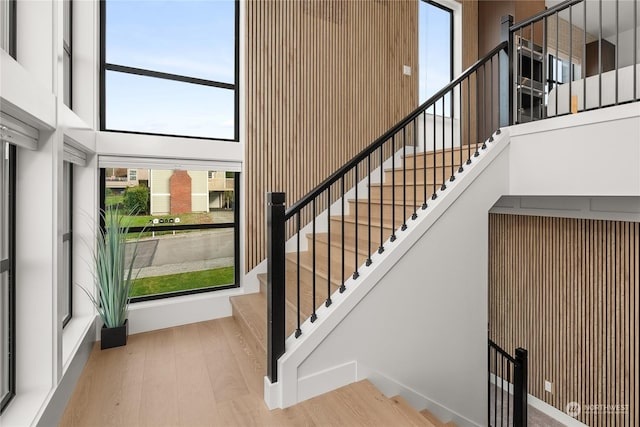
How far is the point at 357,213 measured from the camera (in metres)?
2.85

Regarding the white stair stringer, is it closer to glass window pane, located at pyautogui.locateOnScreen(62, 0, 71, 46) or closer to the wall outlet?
the wall outlet

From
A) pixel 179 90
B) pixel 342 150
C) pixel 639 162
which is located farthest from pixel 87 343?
pixel 639 162

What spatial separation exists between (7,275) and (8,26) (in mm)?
1290

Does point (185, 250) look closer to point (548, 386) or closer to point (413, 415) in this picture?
point (413, 415)

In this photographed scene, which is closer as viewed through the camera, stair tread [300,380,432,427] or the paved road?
stair tread [300,380,432,427]

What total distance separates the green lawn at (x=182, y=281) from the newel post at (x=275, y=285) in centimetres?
171

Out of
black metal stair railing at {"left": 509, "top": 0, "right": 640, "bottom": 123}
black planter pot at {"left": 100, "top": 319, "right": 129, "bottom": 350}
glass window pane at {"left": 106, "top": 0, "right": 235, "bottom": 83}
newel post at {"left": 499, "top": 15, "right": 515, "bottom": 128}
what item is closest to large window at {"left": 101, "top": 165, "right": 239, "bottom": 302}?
black planter pot at {"left": 100, "top": 319, "right": 129, "bottom": 350}

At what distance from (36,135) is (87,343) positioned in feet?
5.46

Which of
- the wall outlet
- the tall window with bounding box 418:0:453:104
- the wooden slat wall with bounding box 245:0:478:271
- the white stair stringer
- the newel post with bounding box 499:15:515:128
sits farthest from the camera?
the tall window with bounding box 418:0:453:104

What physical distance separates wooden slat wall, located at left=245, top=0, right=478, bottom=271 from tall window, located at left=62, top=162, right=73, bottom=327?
1.50 m

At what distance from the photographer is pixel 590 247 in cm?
352

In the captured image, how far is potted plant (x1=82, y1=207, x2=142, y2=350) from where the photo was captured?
105 inches

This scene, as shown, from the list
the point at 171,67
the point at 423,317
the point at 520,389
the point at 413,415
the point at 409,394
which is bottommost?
the point at 520,389

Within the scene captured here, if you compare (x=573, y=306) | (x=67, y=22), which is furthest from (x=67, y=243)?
(x=573, y=306)
